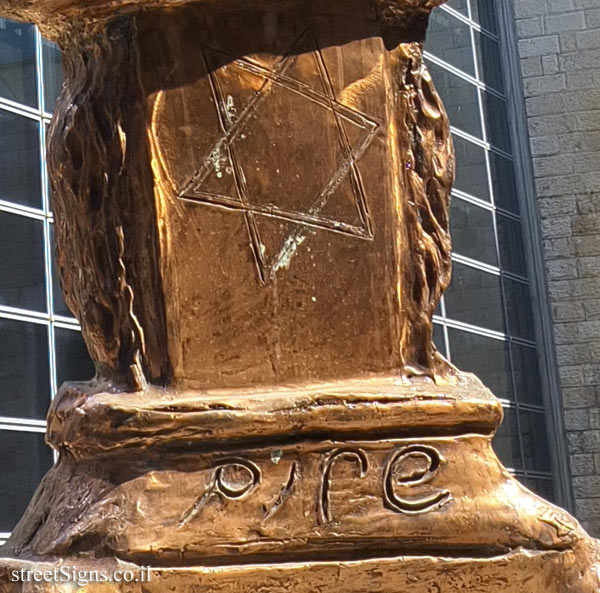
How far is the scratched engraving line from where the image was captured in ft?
6.63

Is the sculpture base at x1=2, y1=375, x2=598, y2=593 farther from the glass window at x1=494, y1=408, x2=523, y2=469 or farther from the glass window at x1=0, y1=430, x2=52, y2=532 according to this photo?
the glass window at x1=494, y1=408, x2=523, y2=469

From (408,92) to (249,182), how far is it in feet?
1.11

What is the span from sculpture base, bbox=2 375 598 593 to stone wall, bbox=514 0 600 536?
10.2m

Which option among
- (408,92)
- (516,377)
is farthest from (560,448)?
(408,92)

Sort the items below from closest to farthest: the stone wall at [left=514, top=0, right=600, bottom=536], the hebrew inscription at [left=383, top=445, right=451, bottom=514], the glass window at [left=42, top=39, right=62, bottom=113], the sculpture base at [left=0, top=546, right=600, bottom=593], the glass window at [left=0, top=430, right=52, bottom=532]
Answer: the sculpture base at [left=0, top=546, right=600, bottom=593] < the hebrew inscription at [left=383, top=445, right=451, bottom=514] < the glass window at [left=0, top=430, right=52, bottom=532] < the glass window at [left=42, top=39, right=62, bottom=113] < the stone wall at [left=514, top=0, right=600, bottom=536]

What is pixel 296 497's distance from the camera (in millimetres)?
1927

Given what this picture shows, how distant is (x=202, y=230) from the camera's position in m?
2.01

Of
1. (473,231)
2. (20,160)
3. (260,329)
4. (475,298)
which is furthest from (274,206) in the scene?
(473,231)

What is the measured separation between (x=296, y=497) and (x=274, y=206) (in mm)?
461

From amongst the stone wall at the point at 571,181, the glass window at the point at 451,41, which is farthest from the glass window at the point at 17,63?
the stone wall at the point at 571,181

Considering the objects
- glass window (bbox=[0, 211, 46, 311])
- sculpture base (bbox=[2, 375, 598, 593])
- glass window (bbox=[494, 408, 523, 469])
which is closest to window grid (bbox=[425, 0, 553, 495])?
glass window (bbox=[494, 408, 523, 469])

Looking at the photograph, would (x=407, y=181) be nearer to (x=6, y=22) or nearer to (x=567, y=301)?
(x=6, y=22)

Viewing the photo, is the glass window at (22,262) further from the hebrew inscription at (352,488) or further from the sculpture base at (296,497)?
the hebrew inscription at (352,488)

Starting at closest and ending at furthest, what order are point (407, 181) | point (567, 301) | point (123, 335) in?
point (123, 335)
point (407, 181)
point (567, 301)
